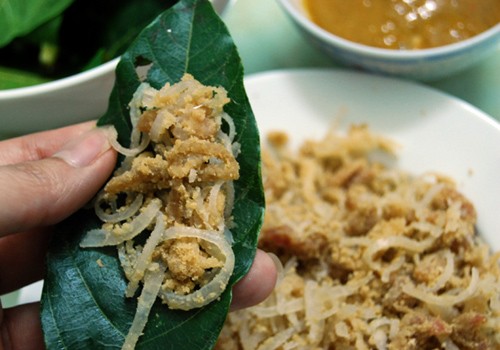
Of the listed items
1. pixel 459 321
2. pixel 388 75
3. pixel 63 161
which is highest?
pixel 63 161

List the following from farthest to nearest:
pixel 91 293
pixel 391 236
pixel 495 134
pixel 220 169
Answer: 1. pixel 495 134
2. pixel 391 236
3. pixel 91 293
4. pixel 220 169

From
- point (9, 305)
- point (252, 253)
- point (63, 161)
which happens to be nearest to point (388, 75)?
point (252, 253)

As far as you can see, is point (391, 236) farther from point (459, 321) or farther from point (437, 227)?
point (459, 321)

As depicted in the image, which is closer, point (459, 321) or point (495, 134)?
point (459, 321)

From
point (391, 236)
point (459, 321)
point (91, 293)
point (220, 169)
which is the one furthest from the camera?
point (391, 236)

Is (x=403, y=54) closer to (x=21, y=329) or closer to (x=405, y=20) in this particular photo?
(x=405, y=20)

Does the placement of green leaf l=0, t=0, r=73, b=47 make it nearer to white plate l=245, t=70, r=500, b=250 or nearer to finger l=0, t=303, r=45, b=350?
white plate l=245, t=70, r=500, b=250

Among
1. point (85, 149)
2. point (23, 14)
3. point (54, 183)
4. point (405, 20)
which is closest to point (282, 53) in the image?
point (405, 20)

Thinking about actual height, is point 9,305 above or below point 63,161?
below
